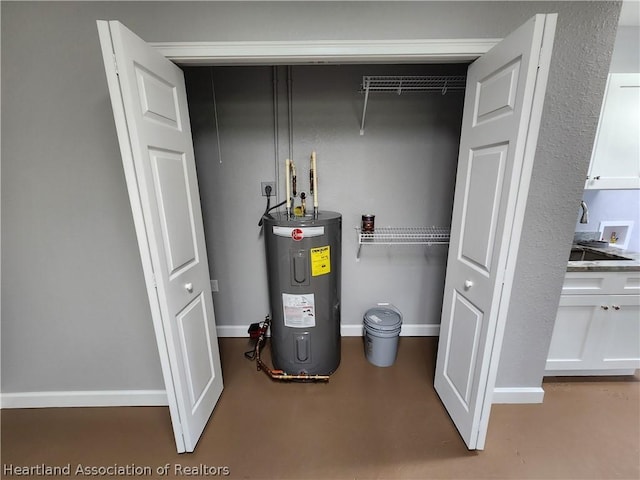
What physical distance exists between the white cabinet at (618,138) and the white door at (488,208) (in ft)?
3.88

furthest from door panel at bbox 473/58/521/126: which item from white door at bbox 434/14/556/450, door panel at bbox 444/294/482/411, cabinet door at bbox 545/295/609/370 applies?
cabinet door at bbox 545/295/609/370

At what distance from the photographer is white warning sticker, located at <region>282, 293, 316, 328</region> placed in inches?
63.6

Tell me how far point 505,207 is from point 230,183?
1727 millimetres

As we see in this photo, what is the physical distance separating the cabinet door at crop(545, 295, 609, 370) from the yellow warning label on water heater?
4.75 ft

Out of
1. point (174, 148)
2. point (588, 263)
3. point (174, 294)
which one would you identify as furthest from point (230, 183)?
point (588, 263)

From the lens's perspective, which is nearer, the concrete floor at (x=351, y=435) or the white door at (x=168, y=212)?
the white door at (x=168, y=212)

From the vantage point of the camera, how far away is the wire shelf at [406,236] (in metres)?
2.00

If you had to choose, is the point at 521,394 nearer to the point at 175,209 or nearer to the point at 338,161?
Result: the point at 338,161

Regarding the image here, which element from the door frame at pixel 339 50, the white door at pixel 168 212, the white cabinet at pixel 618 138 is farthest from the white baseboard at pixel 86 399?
the white cabinet at pixel 618 138

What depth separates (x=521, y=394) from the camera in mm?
1576

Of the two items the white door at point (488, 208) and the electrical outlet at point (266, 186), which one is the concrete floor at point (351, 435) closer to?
the white door at point (488, 208)

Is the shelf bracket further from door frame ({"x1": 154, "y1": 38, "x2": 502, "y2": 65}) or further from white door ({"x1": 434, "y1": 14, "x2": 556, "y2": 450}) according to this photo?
white door ({"x1": 434, "y1": 14, "x2": 556, "y2": 450})

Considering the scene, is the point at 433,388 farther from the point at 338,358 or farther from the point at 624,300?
the point at 624,300

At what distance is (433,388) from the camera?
1.71m
